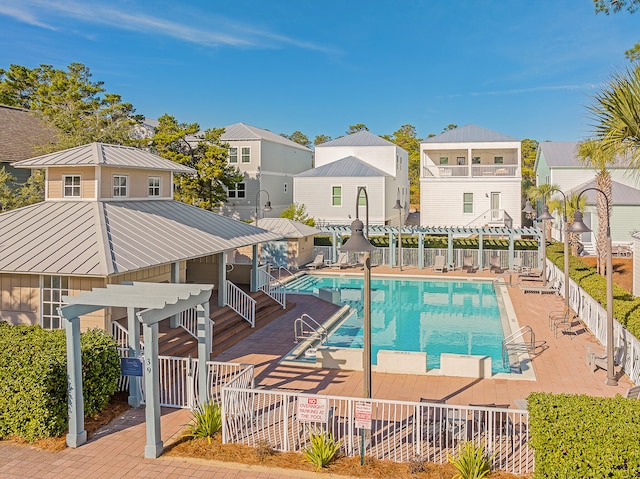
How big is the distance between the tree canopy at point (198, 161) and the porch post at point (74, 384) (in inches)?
994

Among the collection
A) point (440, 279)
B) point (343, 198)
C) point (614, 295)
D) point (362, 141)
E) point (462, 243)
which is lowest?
point (440, 279)

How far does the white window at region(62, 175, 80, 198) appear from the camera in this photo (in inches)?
600

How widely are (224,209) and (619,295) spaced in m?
30.4

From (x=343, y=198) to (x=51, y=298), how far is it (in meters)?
27.4

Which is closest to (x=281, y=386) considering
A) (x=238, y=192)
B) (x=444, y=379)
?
(x=444, y=379)

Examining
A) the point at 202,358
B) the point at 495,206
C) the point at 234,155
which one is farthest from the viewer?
the point at 234,155

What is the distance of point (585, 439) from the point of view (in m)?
6.71

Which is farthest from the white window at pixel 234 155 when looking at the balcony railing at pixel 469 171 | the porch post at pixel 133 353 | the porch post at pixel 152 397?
the porch post at pixel 152 397

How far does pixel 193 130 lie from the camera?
112 feet

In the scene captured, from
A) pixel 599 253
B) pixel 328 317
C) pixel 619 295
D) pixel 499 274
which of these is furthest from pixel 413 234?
pixel 619 295

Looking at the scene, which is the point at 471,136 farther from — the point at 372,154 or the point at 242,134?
the point at 242,134

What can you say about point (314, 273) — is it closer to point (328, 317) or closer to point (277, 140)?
point (328, 317)

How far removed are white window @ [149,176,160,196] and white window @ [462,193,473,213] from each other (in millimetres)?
24823

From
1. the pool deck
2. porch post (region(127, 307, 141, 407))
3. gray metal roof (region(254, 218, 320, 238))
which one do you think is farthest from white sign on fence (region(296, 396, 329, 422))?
gray metal roof (region(254, 218, 320, 238))
